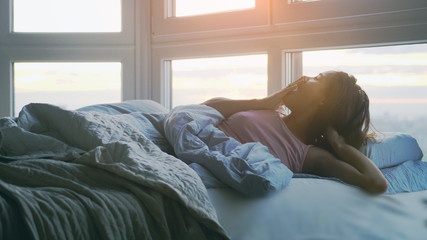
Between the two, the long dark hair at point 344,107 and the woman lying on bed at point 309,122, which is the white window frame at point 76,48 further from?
the long dark hair at point 344,107

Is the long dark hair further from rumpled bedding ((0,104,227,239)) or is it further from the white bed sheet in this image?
rumpled bedding ((0,104,227,239))

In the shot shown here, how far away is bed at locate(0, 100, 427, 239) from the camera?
95 centimetres

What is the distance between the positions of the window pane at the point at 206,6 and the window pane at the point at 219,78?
0.26m

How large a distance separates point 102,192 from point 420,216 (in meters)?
0.95

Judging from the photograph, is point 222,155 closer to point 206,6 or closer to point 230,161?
point 230,161

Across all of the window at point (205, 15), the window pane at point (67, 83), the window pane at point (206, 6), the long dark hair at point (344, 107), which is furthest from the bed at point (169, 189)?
the window pane at point (67, 83)

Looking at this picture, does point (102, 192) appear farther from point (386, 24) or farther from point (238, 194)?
point (386, 24)

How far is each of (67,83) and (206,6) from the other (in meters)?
0.98

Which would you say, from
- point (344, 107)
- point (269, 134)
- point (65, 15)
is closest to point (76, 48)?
point (65, 15)

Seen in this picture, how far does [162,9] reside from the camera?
2.67m

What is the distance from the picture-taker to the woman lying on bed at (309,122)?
1.66 meters

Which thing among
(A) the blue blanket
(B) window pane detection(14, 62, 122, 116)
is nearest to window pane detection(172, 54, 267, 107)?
(B) window pane detection(14, 62, 122, 116)

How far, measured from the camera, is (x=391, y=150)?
1.73 meters

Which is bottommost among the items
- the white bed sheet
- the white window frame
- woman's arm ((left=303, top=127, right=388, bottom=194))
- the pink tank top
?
the white bed sheet
